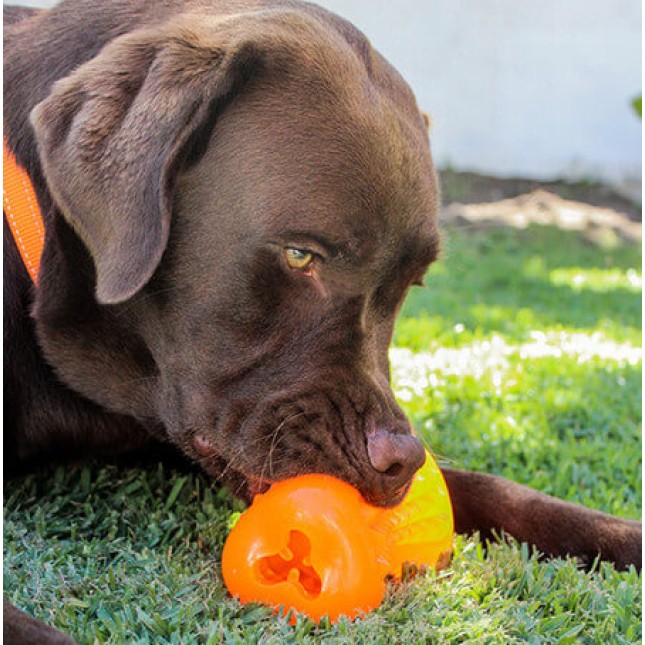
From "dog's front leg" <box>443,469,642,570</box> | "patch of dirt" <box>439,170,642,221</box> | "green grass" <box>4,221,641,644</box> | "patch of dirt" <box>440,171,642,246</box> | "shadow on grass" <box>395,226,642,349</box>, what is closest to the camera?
"green grass" <box>4,221,641,644</box>

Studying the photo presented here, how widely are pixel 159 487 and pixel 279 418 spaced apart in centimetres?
77

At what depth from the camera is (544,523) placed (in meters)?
3.02

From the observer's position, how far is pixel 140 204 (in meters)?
2.40

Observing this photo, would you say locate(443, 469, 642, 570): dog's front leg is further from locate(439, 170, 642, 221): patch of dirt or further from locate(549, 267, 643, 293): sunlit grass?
locate(439, 170, 642, 221): patch of dirt

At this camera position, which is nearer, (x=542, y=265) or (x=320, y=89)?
(x=320, y=89)

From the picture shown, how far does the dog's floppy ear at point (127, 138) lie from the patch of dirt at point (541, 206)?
718 cm

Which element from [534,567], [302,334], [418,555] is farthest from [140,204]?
[534,567]

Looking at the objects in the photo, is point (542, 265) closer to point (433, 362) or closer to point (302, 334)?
point (433, 362)

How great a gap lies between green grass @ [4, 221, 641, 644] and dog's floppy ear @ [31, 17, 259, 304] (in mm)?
671

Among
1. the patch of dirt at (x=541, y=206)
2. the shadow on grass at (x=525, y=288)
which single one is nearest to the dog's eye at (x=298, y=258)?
the shadow on grass at (x=525, y=288)

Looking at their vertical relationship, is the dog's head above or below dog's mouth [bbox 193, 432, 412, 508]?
above

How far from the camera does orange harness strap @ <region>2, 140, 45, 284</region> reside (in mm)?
2797

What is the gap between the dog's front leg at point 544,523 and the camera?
2.97 meters

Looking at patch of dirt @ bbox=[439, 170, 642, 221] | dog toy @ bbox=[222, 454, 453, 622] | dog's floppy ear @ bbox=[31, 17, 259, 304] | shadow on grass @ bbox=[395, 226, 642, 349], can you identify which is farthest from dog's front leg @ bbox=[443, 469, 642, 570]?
patch of dirt @ bbox=[439, 170, 642, 221]
